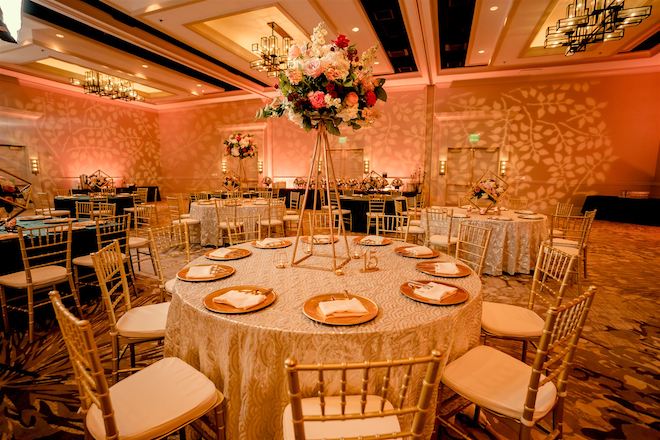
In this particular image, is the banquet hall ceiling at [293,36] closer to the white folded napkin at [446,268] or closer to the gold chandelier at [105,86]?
the gold chandelier at [105,86]

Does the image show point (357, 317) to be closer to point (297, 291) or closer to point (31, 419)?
point (297, 291)

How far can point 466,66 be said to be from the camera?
9.07m

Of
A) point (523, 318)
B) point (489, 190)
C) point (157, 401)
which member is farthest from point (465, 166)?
point (157, 401)

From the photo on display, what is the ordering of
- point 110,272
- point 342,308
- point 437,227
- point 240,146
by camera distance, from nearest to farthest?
point 342,308
point 110,272
point 437,227
point 240,146

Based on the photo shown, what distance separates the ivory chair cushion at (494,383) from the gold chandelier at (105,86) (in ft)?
35.9

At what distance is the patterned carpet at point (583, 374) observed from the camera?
188cm

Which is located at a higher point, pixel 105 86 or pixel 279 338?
pixel 105 86

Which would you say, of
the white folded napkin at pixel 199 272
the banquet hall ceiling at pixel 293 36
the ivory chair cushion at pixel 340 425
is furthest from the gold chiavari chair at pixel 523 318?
the banquet hall ceiling at pixel 293 36

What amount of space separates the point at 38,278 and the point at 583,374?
435cm

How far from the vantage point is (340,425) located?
3.82 ft

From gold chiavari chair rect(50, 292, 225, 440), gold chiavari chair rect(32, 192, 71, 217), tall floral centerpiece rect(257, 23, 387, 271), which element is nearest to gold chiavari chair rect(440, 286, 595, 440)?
gold chiavari chair rect(50, 292, 225, 440)

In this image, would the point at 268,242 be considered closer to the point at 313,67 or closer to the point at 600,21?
the point at 313,67

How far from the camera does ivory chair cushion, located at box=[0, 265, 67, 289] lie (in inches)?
108

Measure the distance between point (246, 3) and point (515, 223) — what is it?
5693mm
